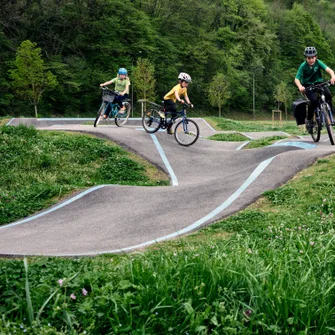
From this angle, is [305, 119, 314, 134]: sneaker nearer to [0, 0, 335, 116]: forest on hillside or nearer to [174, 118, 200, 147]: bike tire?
[174, 118, 200, 147]: bike tire

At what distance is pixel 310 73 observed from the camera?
38.5 ft

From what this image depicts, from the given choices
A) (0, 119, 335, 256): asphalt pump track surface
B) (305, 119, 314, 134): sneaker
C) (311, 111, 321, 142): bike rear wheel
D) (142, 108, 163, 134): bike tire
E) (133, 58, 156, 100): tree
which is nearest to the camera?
(0, 119, 335, 256): asphalt pump track surface

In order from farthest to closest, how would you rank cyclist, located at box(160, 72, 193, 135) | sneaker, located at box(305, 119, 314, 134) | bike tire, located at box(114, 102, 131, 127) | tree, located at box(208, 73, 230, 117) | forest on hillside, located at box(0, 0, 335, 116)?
tree, located at box(208, 73, 230, 117) < forest on hillside, located at box(0, 0, 335, 116) < bike tire, located at box(114, 102, 131, 127) < cyclist, located at box(160, 72, 193, 135) < sneaker, located at box(305, 119, 314, 134)

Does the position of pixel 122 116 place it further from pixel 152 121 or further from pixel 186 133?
pixel 186 133

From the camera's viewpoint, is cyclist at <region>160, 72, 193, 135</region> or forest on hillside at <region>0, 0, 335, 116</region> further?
forest on hillside at <region>0, 0, 335, 116</region>

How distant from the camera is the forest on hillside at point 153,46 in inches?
2184

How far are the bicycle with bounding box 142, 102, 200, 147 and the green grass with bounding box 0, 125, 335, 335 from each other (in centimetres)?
1023

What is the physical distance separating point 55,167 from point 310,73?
6474 millimetres

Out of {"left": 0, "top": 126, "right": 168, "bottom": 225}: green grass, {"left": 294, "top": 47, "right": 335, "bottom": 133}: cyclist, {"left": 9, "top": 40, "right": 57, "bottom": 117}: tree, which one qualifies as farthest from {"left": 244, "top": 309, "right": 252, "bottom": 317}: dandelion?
{"left": 9, "top": 40, "right": 57, "bottom": 117}: tree

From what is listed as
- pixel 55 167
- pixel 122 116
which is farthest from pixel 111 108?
pixel 55 167

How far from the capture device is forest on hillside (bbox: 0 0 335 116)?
55469mm

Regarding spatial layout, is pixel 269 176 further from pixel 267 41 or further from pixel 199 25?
pixel 267 41

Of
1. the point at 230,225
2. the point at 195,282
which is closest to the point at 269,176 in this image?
the point at 230,225

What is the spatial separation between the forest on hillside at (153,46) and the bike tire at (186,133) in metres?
35.1
